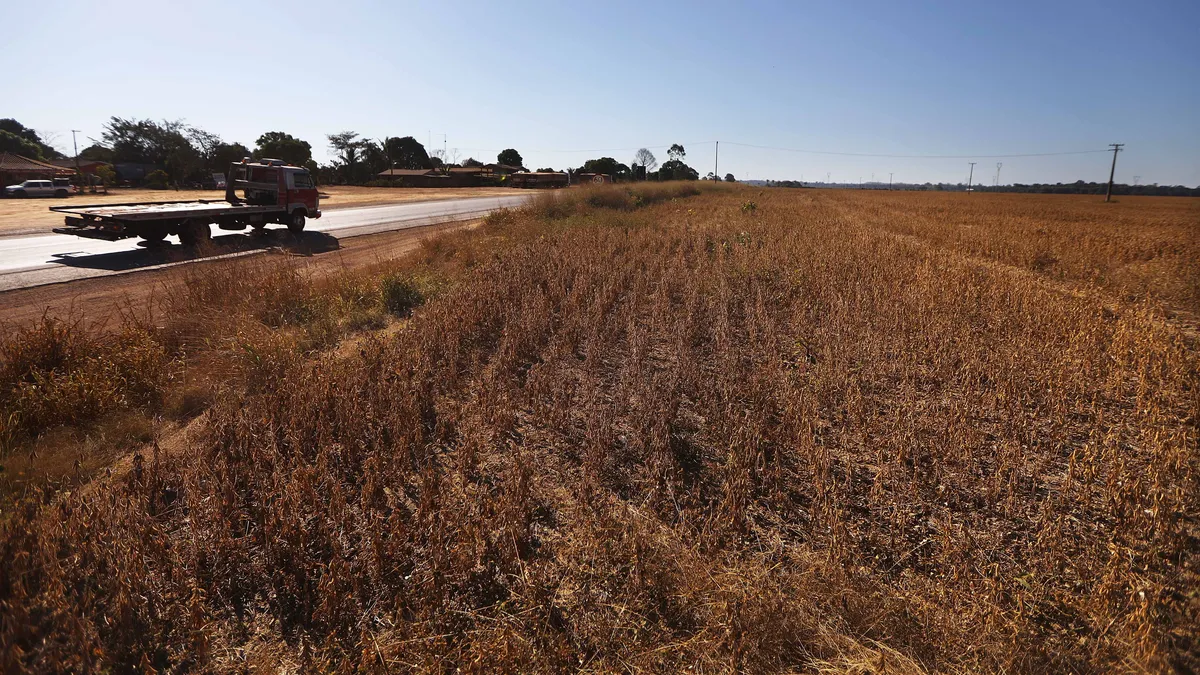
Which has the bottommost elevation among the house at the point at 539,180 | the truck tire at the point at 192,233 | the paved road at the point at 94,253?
the paved road at the point at 94,253

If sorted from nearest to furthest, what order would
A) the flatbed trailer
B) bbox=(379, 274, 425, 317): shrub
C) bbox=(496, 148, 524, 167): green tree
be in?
bbox=(379, 274, 425, 317): shrub → the flatbed trailer → bbox=(496, 148, 524, 167): green tree

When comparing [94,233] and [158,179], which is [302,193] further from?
[158,179]

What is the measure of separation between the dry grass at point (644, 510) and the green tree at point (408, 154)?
91.7 meters

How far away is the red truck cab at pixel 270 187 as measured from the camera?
1788cm

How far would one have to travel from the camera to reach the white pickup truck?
107 ft

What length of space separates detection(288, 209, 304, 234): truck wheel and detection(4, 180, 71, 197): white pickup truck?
26.3 m

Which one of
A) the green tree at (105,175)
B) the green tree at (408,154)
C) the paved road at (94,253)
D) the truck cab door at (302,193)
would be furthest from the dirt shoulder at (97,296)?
the green tree at (408,154)

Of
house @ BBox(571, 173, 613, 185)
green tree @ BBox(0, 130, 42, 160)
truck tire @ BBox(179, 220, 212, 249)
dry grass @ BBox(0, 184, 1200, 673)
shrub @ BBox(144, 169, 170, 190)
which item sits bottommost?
dry grass @ BBox(0, 184, 1200, 673)

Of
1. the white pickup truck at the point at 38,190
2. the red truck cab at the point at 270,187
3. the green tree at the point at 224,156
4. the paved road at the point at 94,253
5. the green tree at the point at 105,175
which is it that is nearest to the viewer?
the paved road at the point at 94,253

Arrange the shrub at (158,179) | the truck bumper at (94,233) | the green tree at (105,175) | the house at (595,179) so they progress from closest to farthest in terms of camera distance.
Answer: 1. the truck bumper at (94,233)
2. the house at (595,179)
3. the green tree at (105,175)
4. the shrub at (158,179)

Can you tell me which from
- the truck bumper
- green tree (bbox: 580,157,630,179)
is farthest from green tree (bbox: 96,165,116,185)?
green tree (bbox: 580,157,630,179)

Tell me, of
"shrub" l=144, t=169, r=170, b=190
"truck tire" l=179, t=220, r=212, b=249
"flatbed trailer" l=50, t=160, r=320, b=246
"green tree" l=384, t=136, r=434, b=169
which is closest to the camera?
"flatbed trailer" l=50, t=160, r=320, b=246

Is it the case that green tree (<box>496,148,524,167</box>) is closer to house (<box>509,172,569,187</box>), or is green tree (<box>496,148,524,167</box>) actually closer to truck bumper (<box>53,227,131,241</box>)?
house (<box>509,172,569,187</box>)

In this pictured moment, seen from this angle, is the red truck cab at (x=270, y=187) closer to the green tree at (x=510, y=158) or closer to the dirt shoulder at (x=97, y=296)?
the dirt shoulder at (x=97, y=296)
